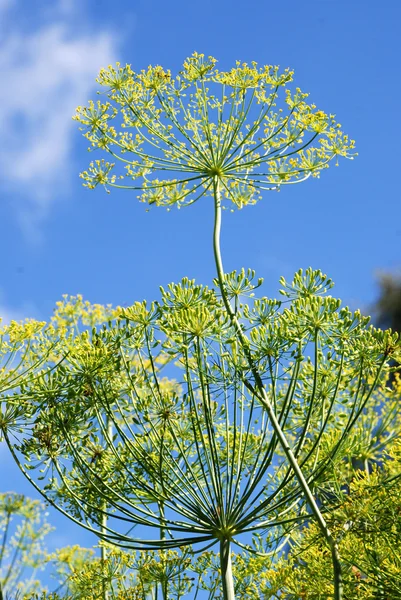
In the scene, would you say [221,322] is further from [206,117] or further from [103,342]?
[206,117]

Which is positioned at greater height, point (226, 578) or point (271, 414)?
point (271, 414)

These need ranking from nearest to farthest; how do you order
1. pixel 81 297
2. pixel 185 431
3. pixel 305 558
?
pixel 185 431, pixel 305 558, pixel 81 297

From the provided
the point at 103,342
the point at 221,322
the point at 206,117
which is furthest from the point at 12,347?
the point at 206,117

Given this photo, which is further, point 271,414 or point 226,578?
point 226,578

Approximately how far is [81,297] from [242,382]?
4717 mm

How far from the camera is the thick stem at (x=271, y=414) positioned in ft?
17.8

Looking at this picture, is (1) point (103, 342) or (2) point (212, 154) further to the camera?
(2) point (212, 154)

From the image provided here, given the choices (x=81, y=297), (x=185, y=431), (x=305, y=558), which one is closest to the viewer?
(x=185, y=431)

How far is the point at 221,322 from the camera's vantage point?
6445 mm

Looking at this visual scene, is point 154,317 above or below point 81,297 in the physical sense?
below

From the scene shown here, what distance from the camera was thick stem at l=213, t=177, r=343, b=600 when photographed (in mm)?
5438

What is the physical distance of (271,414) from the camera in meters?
5.80

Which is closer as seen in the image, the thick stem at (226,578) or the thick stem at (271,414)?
the thick stem at (271,414)

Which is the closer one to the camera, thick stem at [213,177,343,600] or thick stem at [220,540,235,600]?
thick stem at [213,177,343,600]
